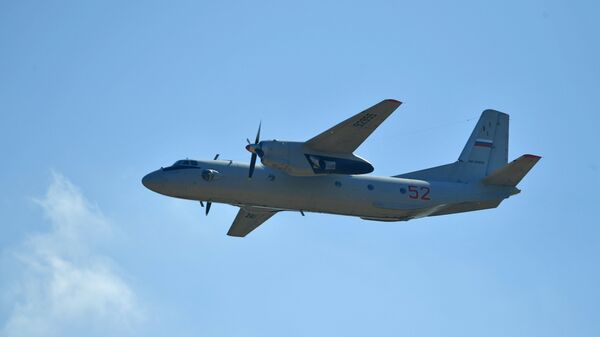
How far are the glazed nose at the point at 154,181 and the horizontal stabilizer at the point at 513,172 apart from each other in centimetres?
1355

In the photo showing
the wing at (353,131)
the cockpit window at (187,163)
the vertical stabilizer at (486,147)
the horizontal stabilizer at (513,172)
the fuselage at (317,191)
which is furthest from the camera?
the vertical stabilizer at (486,147)

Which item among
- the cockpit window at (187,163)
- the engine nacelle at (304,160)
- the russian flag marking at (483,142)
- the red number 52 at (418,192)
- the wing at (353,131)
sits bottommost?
the red number 52 at (418,192)

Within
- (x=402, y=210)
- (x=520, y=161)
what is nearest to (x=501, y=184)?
(x=520, y=161)

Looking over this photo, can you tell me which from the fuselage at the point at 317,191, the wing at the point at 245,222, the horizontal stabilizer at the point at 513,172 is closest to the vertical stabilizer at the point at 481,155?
the fuselage at the point at 317,191

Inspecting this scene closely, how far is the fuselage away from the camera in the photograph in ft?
110

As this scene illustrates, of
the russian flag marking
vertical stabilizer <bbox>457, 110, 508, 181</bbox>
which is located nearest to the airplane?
vertical stabilizer <bbox>457, 110, 508, 181</bbox>

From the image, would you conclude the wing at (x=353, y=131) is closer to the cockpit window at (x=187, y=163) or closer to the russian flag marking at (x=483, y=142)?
the cockpit window at (x=187, y=163)

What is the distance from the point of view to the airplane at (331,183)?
108 feet

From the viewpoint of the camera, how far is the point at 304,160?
33.1 metres

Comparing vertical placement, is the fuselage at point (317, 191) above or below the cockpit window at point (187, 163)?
below

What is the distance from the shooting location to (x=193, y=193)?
33375 mm

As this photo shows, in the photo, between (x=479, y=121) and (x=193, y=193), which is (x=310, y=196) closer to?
(x=193, y=193)

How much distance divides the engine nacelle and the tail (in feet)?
13.4

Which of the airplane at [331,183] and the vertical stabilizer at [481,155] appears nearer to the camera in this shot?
the airplane at [331,183]
